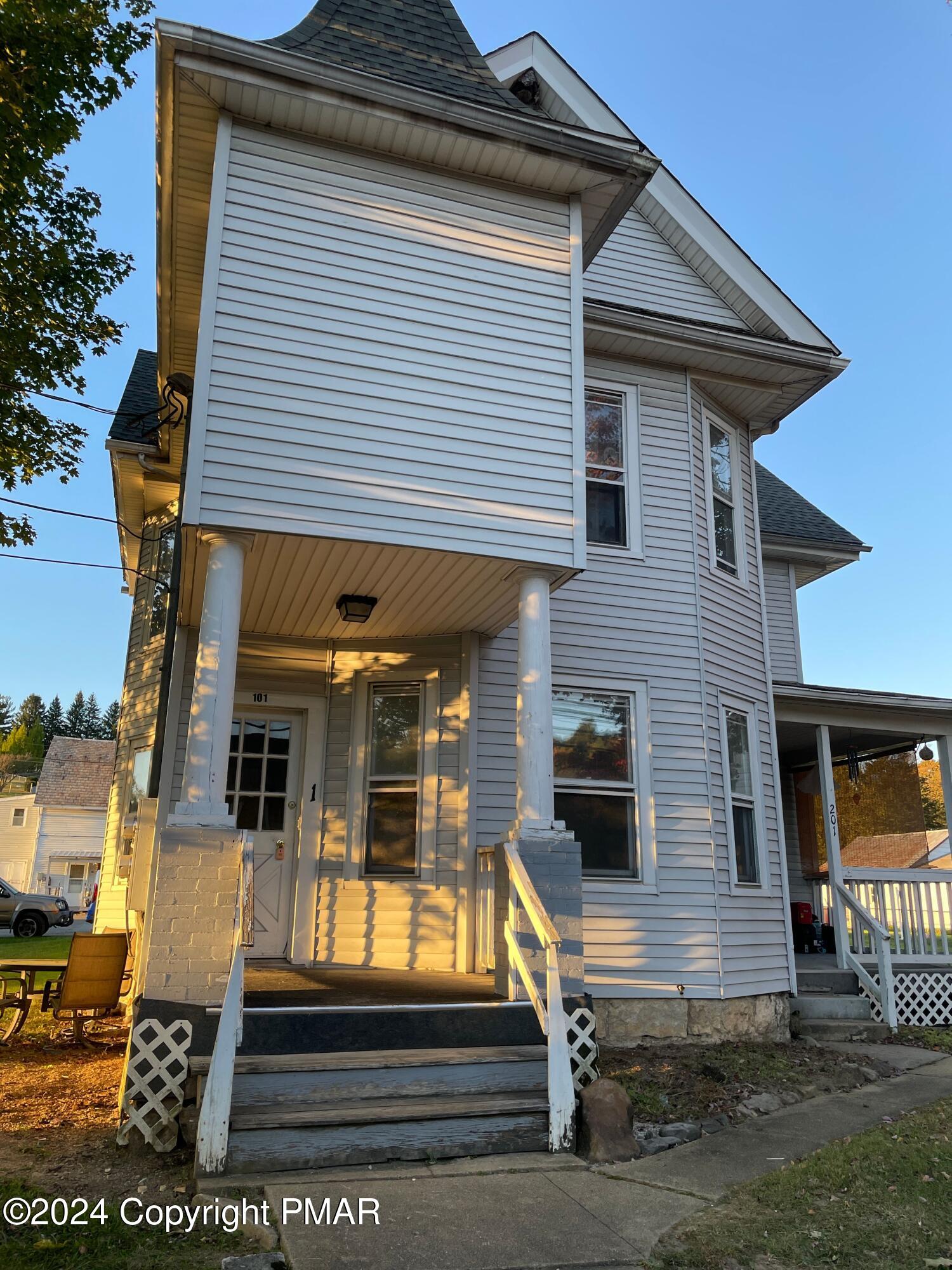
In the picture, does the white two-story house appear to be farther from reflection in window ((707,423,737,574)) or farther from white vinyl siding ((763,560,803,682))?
white vinyl siding ((763,560,803,682))

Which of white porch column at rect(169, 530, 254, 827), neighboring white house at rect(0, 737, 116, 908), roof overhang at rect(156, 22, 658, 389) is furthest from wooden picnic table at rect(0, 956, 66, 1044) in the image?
neighboring white house at rect(0, 737, 116, 908)

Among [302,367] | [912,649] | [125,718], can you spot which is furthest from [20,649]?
[302,367]

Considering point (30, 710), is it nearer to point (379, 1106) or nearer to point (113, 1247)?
point (379, 1106)

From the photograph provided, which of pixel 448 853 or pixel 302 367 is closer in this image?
pixel 302 367

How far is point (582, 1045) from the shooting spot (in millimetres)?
5648

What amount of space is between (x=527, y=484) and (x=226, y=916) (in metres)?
3.58

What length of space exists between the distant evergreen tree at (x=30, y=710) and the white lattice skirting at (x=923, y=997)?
101841mm

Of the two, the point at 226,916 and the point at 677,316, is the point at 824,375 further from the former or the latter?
the point at 226,916

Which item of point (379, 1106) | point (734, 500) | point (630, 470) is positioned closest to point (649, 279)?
point (630, 470)

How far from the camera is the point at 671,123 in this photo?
56.5 ft

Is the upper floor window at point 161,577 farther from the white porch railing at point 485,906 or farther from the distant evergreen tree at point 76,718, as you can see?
the distant evergreen tree at point 76,718

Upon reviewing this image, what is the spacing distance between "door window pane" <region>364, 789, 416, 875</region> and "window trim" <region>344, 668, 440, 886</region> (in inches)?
2.2

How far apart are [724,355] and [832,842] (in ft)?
18.3

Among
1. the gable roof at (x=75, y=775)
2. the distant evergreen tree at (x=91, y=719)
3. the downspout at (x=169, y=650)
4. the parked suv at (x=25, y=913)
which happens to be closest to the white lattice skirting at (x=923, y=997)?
the downspout at (x=169, y=650)
